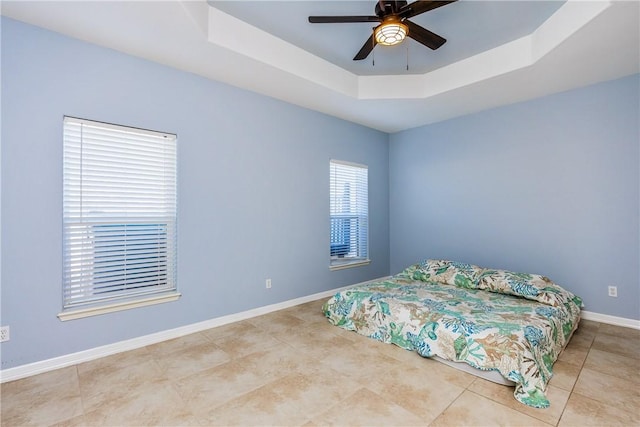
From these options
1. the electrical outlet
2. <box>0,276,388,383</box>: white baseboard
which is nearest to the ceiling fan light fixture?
<box>0,276,388,383</box>: white baseboard

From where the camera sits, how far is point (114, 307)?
2.64m

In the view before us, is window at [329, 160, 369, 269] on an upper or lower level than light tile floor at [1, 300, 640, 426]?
upper

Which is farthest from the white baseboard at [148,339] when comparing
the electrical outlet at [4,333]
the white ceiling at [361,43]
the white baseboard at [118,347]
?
the white ceiling at [361,43]

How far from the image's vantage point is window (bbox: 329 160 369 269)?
456cm

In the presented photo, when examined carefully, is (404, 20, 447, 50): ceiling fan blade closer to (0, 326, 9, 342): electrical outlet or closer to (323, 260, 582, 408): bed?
(323, 260, 582, 408): bed

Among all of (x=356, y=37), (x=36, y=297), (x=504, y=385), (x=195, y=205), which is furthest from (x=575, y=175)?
(x=36, y=297)

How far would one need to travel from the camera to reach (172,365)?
2.42 meters

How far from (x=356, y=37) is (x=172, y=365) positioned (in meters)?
3.37

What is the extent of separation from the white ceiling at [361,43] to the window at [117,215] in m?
0.83

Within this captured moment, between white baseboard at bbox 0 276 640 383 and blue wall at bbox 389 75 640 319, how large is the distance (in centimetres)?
9

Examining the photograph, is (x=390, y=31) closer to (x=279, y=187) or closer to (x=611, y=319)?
(x=279, y=187)

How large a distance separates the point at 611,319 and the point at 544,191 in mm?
1554

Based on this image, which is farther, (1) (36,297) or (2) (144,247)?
(2) (144,247)

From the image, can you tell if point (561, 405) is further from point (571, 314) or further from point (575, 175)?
point (575, 175)
